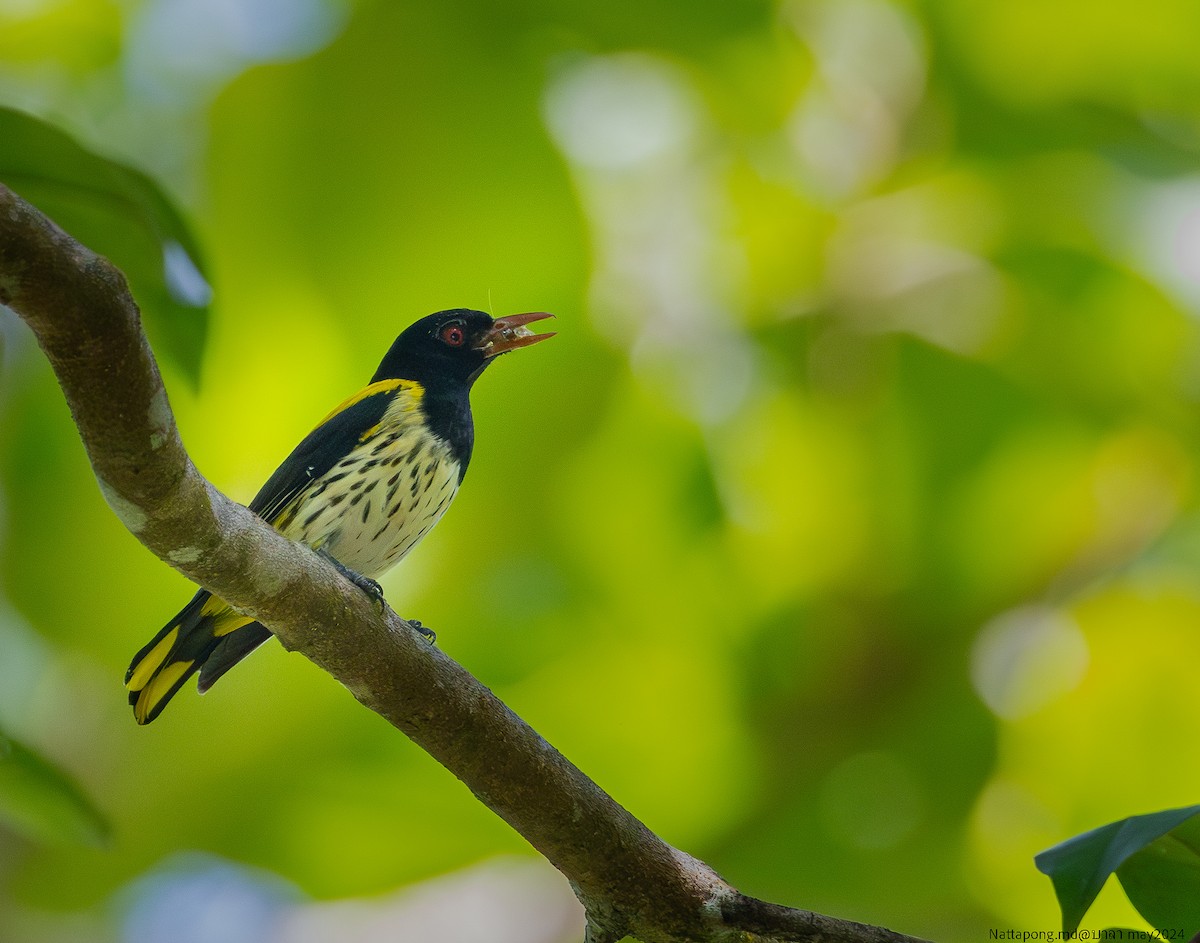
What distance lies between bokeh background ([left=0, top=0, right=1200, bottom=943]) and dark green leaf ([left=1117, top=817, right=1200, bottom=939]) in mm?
2262

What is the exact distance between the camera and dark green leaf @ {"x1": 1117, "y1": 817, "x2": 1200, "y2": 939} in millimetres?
1659

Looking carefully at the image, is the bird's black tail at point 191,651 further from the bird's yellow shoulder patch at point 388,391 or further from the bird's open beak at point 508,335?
the bird's open beak at point 508,335

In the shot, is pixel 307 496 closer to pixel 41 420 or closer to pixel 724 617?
pixel 41 420

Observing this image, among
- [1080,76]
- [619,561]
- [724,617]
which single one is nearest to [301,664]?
[619,561]

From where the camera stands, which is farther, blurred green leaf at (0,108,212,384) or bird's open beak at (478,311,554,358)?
bird's open beak at (478,311,554,358)

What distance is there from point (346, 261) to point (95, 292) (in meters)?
2.32

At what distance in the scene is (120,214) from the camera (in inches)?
66.7

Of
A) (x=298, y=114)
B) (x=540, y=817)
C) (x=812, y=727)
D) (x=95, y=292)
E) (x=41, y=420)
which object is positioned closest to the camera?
(x=95, y=292)

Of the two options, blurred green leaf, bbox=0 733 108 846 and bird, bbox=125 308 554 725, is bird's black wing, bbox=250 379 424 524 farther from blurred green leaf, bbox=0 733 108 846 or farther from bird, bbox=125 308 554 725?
blurred green leaf, bbox=0 733 108 846

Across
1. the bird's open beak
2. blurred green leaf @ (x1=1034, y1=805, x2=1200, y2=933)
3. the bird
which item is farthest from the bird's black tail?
blurred green leaf @ (x1=1034, y1=805, x2=1200, y2=933)

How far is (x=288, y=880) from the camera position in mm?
3986

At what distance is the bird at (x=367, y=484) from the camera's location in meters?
2.81

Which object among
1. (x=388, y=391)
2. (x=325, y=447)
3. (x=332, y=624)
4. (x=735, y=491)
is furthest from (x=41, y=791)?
(x=735, y=491)

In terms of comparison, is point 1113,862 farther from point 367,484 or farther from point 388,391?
point 388,391
